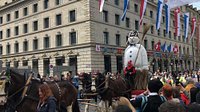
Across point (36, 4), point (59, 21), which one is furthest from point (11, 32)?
point (59, 21)

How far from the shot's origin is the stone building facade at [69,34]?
3541 centimetres

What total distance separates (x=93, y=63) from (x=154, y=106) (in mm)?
30051

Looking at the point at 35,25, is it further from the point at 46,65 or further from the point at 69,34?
the point at 69,34

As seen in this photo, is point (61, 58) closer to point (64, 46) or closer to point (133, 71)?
point (64, 46)

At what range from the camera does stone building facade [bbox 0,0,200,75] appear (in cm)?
3541

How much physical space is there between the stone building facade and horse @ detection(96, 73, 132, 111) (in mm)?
22309

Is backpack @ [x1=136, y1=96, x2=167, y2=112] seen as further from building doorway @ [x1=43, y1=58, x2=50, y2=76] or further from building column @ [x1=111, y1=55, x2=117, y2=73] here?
building doorway @ [x1=43, y1=58, x2=50, y2=76]

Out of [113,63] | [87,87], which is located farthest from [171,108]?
[113,63]

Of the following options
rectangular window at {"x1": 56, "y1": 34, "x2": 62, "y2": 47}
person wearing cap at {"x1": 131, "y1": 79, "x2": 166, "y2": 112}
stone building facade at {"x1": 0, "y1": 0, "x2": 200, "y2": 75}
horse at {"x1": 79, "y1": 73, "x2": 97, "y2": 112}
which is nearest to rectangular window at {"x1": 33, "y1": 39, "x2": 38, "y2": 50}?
stone building facade at {"x1": 0, "y1": 0, "x2": 200, "y2": 75}

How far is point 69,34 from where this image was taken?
37500mm

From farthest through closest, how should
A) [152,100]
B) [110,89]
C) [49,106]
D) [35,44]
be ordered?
[35,44] < [110,89] < [49,106] < [152,100]

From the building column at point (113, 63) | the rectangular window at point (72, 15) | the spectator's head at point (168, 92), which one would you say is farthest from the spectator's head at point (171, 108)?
the building column at point (113, 63)

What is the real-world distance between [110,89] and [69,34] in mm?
26913

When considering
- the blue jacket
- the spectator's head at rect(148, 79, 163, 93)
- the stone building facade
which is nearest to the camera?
the spectator's head at rect(148, 79, 163, 93)
